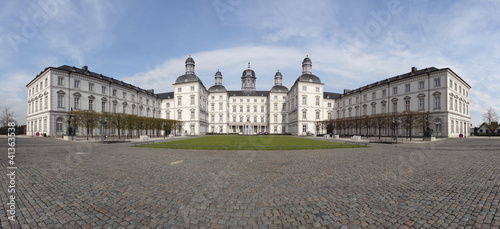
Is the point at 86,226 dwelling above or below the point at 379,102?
below

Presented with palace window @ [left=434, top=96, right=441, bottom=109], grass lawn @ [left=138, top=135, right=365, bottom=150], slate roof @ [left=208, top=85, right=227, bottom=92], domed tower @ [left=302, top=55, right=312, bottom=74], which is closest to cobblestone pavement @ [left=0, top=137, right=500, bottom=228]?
grass lawn @ [left=138, top=135, right=365, bottom=150]

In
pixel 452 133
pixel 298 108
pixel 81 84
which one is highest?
pixel 81 84

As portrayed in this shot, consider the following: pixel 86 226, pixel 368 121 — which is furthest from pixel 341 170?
pixel 368 121

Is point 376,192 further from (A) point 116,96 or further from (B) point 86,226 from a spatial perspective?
(A) point 116,96

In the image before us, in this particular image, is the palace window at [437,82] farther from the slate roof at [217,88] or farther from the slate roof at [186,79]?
the slate roof at [217,88]

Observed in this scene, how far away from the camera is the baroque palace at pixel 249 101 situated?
39906mm

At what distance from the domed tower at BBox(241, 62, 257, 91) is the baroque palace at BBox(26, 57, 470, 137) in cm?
45

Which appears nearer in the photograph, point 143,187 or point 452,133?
point 143,187

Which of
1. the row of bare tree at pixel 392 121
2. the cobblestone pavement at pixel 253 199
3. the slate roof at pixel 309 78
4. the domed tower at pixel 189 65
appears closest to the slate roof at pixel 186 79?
the domed tower at pixel 189 65

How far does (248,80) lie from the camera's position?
93.4 meters

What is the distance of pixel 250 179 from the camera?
23.5ft

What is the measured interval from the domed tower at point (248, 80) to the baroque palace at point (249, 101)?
448 millimetres

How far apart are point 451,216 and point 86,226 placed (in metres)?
6.99

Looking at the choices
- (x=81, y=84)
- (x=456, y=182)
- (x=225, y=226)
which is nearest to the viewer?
(x=225, y=226)
